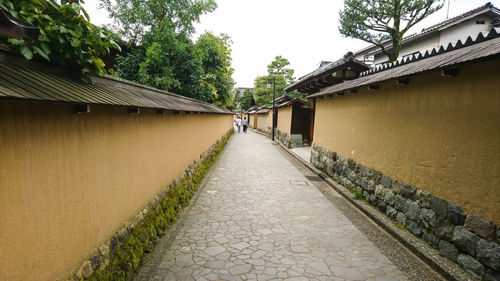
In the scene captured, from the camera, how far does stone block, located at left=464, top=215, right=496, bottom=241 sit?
143 inches

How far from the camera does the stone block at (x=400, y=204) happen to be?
5564 mm

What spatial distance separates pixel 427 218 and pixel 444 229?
441 mm

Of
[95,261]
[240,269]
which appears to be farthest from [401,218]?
[95,261]

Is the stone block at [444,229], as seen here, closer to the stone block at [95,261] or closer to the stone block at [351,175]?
the stone block at [351,175]

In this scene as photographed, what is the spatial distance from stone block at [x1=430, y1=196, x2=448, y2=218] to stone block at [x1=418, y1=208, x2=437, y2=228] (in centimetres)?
10

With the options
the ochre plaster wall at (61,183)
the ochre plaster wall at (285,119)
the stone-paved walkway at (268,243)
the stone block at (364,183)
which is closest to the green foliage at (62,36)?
the ochre plaster wall at (61,183)

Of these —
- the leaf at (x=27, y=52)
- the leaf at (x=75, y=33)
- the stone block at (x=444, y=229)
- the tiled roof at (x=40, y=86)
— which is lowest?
the stone block at (x=444, y=229)

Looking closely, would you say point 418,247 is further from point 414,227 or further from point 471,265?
point 471,265

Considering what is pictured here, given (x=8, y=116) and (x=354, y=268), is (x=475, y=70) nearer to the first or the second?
(x=354, y=268)

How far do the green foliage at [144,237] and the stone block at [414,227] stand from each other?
17.4ft

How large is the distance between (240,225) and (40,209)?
13.7 ft

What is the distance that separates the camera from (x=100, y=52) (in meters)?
3.43

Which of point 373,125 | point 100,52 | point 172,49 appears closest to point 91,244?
point 100,52

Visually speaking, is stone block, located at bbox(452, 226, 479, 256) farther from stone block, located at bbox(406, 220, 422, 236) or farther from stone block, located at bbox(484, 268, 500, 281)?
stone block, located at bbox(406, 220, 422, 236)
